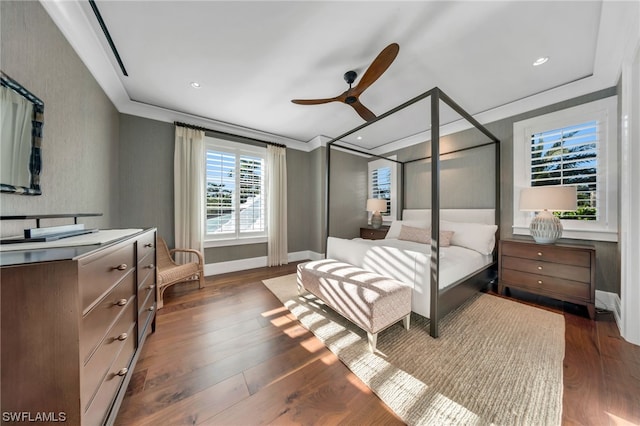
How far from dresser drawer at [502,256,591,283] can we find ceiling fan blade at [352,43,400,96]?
2813mm

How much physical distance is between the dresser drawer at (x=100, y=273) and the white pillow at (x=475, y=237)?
369 centimetres

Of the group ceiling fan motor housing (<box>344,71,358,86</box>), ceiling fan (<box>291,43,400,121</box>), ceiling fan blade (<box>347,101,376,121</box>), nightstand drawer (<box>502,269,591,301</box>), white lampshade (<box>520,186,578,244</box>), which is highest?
ceiling fan motor housing (<box>344,71,358,86</box>)

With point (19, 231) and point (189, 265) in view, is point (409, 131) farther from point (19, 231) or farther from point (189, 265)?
point (19, 231)

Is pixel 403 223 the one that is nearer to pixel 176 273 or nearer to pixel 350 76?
pixel 350 76

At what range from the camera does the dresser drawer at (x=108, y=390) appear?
2.65ft

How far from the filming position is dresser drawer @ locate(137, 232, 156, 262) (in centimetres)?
147

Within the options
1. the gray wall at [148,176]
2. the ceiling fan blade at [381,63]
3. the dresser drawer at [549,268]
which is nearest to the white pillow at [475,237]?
the dresser drawer at [549,268]

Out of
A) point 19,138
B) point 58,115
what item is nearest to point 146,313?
point 19,138

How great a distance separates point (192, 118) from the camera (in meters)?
3.46

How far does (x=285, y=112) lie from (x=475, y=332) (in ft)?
12.1

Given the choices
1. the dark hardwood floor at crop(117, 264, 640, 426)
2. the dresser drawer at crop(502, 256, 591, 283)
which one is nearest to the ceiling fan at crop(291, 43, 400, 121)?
the dark hardwood floor at crop(117, 264, 640, 426)

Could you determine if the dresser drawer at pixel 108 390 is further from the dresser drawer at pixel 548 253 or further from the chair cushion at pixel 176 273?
the dresser drawer at pixel 548 253

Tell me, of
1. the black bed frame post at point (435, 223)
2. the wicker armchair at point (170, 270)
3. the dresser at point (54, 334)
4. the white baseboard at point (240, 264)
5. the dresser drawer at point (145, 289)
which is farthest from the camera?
the white baseboard at point (240, 264)

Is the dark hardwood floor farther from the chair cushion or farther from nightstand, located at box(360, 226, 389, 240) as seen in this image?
nightstand, located at box(360, 226, 389, 240)
